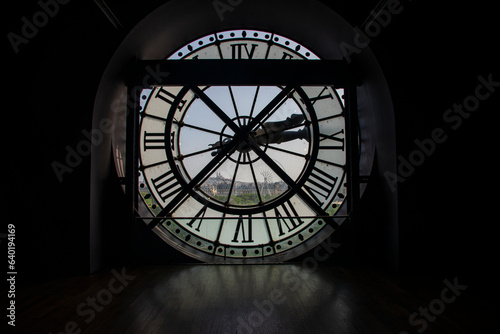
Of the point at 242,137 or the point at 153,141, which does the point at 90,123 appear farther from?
the point at 242,137

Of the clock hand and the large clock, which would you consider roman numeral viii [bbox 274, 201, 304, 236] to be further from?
the clock hand

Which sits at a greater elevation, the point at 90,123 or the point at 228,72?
the point at 90,123

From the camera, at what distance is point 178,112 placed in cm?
352

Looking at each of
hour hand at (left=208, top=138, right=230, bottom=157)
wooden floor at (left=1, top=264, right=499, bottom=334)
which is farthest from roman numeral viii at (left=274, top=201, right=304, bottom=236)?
hour hand at (left=208, top=138, right=230, bottom=157)

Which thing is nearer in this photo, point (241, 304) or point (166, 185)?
point (241, 304)

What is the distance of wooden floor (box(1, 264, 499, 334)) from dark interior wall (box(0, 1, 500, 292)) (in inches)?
14.3

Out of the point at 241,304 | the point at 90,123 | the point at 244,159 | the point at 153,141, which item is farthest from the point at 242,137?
the point at 241,304

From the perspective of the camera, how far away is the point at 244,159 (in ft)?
11.5

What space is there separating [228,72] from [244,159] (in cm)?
95

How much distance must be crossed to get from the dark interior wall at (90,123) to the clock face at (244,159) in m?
0.76

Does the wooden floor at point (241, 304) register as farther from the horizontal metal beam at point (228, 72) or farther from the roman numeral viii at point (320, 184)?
the horizontal metal beam at point (228, 72)

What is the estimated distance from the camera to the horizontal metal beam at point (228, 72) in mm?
3201

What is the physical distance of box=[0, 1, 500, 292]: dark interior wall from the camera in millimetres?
2656

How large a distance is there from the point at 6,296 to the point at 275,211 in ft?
8.20
